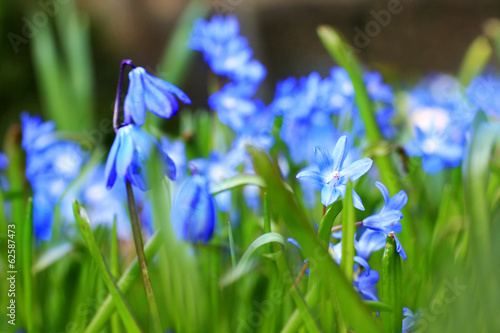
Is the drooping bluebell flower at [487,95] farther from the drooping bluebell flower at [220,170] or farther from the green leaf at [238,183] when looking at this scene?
the green leaf at [238,183]

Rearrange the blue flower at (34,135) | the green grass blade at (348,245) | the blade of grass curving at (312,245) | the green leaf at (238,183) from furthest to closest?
the blue flower at (34,135) < the green leaf at (238,183) < the green grass blade at (348,245) < the blade of grass curving at (312,245)

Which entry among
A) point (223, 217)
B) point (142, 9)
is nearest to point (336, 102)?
point (223, 217)

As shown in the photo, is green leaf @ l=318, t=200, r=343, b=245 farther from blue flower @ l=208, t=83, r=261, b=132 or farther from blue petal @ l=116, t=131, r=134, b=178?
blue flower @ l=208, t=83, r=261, b=132

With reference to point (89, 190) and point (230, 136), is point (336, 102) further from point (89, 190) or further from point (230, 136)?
point (89, 190)

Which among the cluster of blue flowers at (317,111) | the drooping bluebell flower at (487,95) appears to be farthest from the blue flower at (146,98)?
the drooping bluebell flower at (487,95)

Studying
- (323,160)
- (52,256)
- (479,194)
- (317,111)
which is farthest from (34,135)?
(479,194)

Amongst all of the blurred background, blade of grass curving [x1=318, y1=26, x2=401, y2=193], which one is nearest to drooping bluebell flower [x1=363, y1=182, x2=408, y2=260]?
blade of grass curving [x1=318, y1=26, x2=401, y2=193]
